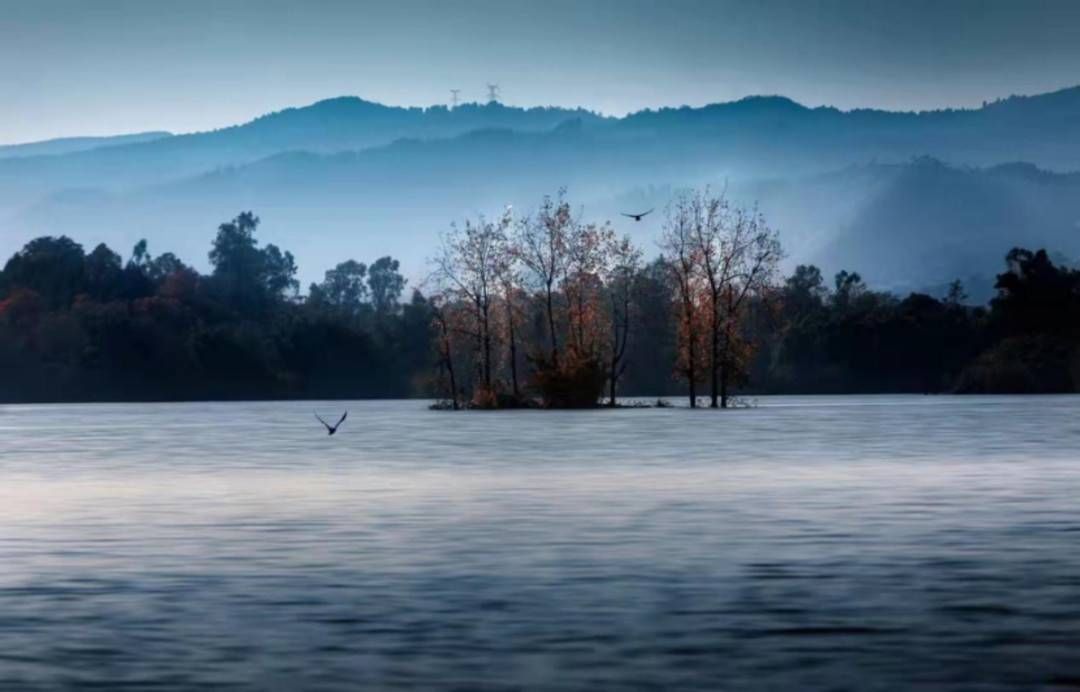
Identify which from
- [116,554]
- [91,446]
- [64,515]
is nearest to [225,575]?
[116,554]

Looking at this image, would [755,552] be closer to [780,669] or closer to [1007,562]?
[1007,562]

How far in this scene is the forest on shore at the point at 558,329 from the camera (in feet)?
277

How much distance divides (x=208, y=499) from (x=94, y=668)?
51.4 feet

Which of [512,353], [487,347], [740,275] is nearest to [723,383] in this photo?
[740,275]

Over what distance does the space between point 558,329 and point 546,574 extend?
76512 mm

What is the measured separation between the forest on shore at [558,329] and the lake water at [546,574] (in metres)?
47.2

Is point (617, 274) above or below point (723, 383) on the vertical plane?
above

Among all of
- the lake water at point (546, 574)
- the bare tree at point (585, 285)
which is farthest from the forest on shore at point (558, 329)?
the lake water at point (546, 574)

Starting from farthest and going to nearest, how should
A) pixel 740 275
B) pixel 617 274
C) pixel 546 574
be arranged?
pixel 617 274
pixel 740 275
pixel 546 574

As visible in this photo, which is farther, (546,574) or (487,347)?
(487,347)

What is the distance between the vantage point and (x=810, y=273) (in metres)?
154

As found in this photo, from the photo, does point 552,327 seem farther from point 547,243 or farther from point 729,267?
point 729,267

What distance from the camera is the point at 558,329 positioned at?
Result: 93375 mm

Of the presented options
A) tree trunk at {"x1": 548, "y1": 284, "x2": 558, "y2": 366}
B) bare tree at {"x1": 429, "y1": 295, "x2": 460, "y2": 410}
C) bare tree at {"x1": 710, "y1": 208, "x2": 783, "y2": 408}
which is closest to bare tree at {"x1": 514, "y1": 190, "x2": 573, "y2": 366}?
tree trunk at {"x1": 548, "y1": 284, "x2": 558, "y2": 366}
